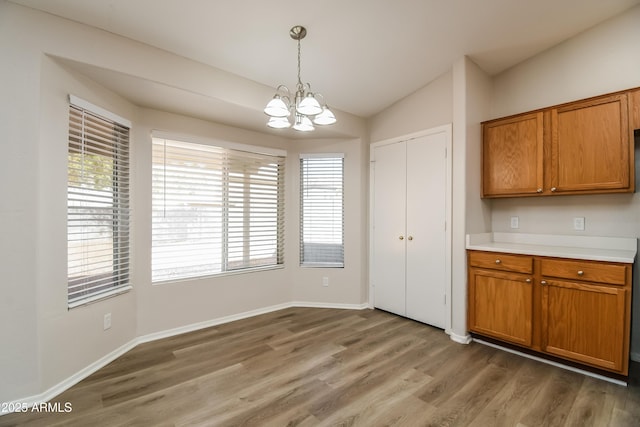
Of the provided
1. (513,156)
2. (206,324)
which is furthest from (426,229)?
(206,324)

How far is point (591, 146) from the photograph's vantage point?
8.21 feet

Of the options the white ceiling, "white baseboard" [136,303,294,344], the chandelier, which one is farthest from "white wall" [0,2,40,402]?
the chandelier

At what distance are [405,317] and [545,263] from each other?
65.6 inches

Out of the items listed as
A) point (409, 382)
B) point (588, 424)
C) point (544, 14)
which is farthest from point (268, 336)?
point (544, 14)

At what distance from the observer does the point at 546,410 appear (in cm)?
194

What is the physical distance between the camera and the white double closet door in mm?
3242

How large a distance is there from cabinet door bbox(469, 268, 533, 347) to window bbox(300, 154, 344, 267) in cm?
169

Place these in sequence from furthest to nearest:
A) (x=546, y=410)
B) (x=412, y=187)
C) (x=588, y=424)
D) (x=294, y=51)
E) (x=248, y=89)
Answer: (x=412, y=187) → (x=248, y=89) → (x=294, y=51) → (x=546, y=410) → (x=588, y=424)

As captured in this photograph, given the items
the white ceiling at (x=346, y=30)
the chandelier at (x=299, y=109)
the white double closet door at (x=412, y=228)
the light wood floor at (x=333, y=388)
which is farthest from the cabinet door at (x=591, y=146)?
the chandelier at (x=299, y=109)

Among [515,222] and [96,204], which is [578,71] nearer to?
[515,222]

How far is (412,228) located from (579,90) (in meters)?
2.06

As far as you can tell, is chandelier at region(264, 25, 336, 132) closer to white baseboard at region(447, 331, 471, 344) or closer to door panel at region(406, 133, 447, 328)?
door panel at region(406, 133, 447, 328)

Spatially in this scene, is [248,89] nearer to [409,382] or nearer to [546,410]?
[409,382]

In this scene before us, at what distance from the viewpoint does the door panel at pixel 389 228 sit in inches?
144
